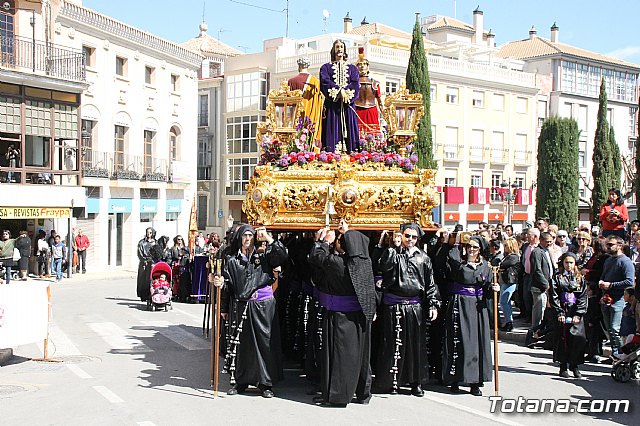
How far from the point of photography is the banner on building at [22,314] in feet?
37.2

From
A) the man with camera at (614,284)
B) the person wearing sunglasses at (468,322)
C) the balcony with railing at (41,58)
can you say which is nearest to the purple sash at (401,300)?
the person wearing sunglasses at (468,322)

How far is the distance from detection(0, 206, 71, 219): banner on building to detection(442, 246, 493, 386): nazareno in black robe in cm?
2050

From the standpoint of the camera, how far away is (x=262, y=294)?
32.1 ft

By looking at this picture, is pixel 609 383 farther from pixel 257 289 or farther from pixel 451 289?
pixel 257 289

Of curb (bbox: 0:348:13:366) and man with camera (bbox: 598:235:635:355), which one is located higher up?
man with camera (bbox: 598:235:635:355)

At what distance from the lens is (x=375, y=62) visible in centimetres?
4462

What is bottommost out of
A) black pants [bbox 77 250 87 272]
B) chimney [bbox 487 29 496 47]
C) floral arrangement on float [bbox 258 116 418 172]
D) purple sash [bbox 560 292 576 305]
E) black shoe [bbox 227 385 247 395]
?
black pants [bbox 77 250 87 272]

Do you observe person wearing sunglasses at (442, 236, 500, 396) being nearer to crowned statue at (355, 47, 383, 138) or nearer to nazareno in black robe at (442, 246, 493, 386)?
nazareno in black robe at (442, 246, 493, 386)

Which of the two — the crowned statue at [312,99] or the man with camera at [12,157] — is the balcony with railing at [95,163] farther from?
the crowned statue at [312,99]

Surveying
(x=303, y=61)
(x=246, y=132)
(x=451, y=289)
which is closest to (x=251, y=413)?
(x=451, y=289)

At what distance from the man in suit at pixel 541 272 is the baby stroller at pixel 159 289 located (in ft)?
26.9

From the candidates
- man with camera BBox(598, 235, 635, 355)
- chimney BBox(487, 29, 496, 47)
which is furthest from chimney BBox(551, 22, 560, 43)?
man with camera BBox(598, 235, 635, 355)

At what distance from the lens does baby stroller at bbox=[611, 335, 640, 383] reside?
1028cm

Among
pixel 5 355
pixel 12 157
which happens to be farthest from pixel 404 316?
pixel 12 157
